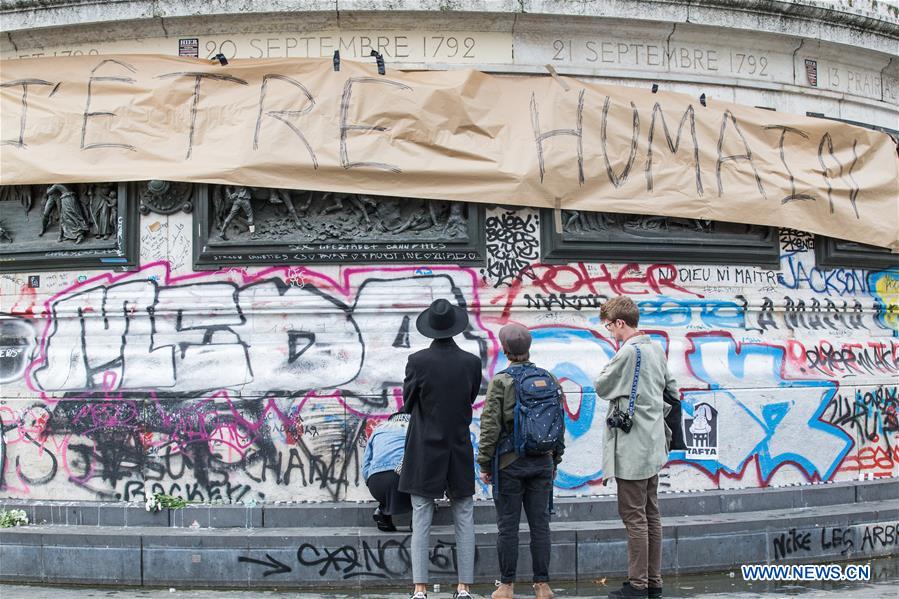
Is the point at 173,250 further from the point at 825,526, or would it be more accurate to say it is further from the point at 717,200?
the point at 825,526

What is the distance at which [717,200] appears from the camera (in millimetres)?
8930

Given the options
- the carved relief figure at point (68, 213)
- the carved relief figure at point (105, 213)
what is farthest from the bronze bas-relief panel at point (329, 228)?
the carved relief figure at point (68, 213)

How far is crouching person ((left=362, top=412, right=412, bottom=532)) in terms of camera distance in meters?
7.12

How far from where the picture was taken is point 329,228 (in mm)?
8344

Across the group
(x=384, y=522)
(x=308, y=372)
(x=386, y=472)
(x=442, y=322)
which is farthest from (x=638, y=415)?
(x=308, y=372)

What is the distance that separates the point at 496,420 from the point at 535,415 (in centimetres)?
27

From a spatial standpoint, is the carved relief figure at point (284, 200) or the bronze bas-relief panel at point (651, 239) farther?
the bronze bas-relief panel at point (651, 239)

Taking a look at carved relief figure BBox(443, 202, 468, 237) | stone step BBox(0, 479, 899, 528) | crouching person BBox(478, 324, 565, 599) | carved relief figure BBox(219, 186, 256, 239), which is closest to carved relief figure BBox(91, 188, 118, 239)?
carved relief figure BBox(219, 186, 256, 239)

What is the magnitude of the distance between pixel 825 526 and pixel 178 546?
5.51m

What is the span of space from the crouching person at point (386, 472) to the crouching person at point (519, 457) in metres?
0.94

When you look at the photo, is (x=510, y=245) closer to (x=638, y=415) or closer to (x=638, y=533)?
(x=638, y=415)

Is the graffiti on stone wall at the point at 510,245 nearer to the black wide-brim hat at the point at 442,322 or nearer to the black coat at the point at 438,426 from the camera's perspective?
the black wide-brim hat at the point at 442,322

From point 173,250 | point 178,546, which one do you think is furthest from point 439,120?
point 178,546

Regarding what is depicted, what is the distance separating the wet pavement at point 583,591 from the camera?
22.3 ft
